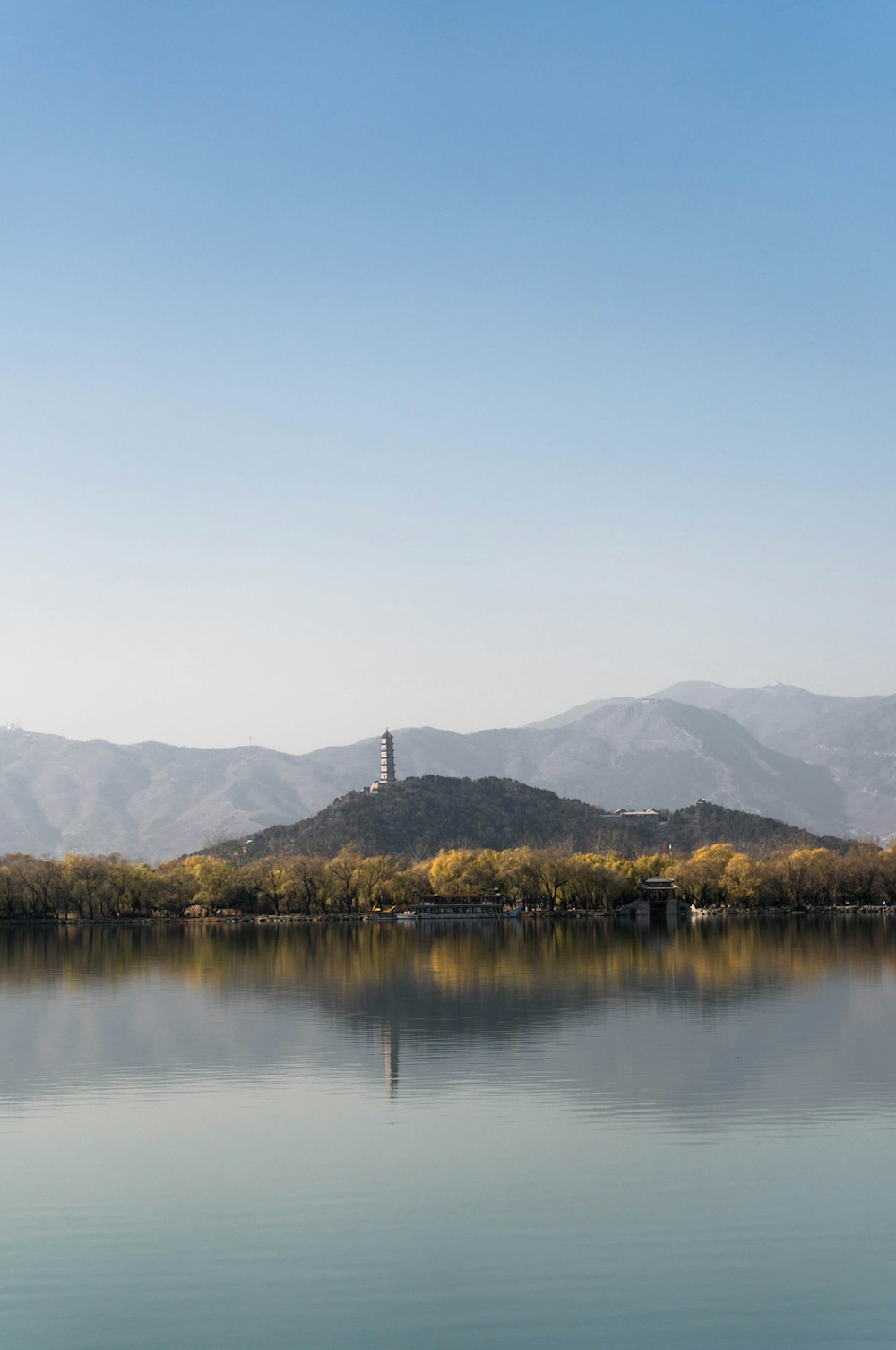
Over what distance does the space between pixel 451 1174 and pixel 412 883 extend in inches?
4836

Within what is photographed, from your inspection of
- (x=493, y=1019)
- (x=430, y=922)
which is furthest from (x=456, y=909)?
(x=493, y=1019)

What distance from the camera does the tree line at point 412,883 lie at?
440 ft

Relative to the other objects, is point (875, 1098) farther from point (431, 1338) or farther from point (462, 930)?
point (462, 930)

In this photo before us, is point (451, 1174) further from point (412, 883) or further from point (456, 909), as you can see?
point (412, 883)

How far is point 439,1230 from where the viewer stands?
1944 cm

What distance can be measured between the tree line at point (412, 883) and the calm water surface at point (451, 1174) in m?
89.2

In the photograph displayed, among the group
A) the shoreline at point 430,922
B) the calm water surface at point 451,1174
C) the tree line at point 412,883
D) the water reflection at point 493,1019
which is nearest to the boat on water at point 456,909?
the tree line at point 412,883

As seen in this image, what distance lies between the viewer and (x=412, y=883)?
14462 cm

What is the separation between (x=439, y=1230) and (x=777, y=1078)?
14010 mm

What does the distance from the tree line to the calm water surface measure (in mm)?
89228

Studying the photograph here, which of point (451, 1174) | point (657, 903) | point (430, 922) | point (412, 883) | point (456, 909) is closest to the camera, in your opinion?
point (451, 1174)

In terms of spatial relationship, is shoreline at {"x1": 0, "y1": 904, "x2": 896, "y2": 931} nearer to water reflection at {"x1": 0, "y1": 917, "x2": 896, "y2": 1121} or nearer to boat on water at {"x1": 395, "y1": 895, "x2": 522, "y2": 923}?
boat on water at {"x1": 395, "y1": 895, "x2": 522, "y2": 923}

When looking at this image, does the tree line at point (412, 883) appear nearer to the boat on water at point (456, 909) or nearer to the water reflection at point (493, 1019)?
the boat on water at point (456, 909)

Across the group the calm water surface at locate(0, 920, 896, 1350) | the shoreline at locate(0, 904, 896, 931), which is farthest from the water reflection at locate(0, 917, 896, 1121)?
the shoreline at locate(0, 904, 896, 931)
